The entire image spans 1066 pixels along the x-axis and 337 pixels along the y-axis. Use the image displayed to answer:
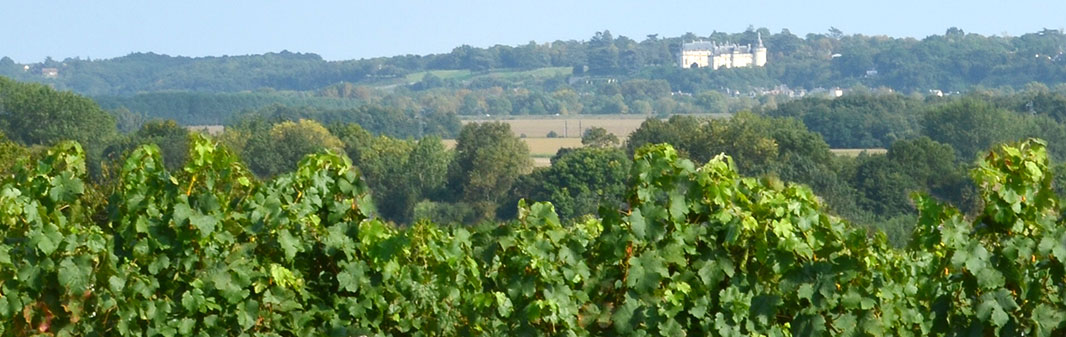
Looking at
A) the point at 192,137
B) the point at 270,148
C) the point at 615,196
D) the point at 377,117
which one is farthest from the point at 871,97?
the point at 192,137

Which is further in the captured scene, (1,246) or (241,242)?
(241,242)

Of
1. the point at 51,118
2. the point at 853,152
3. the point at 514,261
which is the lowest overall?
the point at 853,152

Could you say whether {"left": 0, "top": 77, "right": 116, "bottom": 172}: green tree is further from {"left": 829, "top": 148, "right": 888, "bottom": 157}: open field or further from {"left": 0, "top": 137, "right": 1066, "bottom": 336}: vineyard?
{"left": 0, "top": 137, "right": 1066, "bottom": 336}: vineyard

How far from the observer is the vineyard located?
540cm

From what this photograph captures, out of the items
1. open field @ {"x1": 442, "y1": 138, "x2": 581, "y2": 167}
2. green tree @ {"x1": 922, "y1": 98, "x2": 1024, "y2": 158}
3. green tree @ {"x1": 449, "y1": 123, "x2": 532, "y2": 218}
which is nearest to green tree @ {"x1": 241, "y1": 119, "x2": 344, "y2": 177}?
green tree @ {"x1": 449, "y1": 123, "x2": 532, "y2": 218}

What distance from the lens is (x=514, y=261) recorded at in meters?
5.78

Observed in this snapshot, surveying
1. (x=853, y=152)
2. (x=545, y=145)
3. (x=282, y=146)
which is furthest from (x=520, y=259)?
(x=545, y=145)

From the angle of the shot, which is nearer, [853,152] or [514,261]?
[514,261]

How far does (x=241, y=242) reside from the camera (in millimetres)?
6285

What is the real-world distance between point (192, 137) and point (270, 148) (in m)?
88.8

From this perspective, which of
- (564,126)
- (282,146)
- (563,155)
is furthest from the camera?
(564,126)

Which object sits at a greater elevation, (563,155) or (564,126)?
(563,155)

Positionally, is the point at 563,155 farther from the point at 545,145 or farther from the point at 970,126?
the point at 545,145

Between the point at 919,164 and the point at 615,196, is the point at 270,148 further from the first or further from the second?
the point at 919,164
